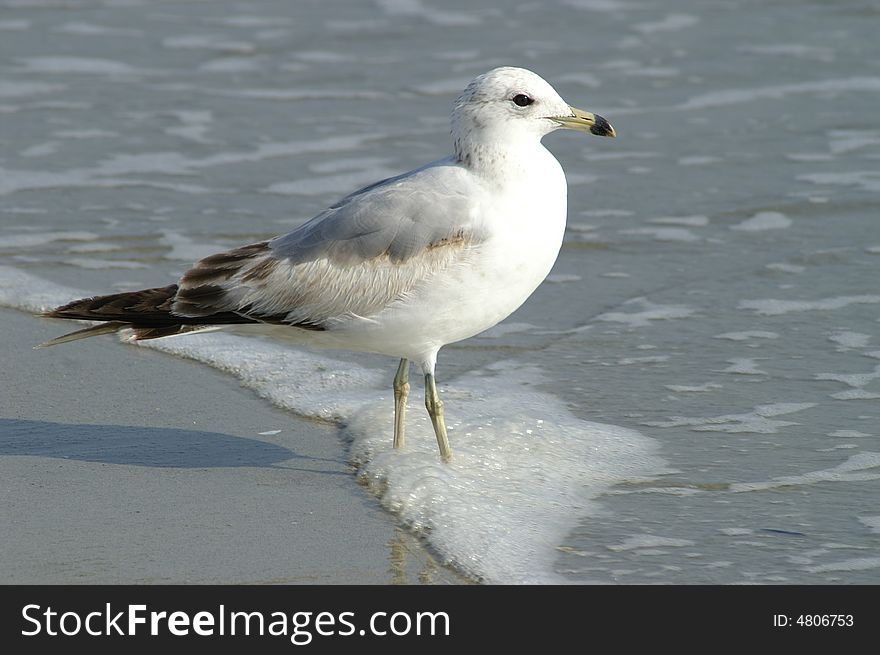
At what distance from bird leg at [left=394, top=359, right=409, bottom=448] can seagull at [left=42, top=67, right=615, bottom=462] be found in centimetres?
14

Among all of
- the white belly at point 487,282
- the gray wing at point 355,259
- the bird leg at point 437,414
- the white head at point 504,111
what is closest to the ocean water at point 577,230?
the bird leg at point 437,414

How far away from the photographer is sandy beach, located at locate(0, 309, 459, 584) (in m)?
4.61

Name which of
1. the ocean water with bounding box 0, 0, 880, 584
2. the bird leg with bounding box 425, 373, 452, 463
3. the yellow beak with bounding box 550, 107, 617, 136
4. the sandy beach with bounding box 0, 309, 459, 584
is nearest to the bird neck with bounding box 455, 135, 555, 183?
the yellow beak with bounding box 550, 107, 617, 136

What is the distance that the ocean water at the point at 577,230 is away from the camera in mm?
5156

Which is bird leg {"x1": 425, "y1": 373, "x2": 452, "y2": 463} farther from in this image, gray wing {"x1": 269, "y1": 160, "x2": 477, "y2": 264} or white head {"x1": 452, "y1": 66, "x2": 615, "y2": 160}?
white head {"x1": 452, "y1": 66, "x2": 615, "y2": 160}

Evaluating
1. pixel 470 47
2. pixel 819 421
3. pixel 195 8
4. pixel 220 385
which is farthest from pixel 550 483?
pixel 195 8

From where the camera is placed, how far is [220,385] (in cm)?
637

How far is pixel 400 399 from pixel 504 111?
120cm

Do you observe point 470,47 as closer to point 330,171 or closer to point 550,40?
point 550,40

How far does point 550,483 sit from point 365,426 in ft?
2.91

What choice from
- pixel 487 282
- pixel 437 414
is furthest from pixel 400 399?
pixel 487 282

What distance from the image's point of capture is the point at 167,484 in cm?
532

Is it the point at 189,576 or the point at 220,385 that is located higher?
the point at 220,385

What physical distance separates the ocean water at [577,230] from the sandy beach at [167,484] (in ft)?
0.62
